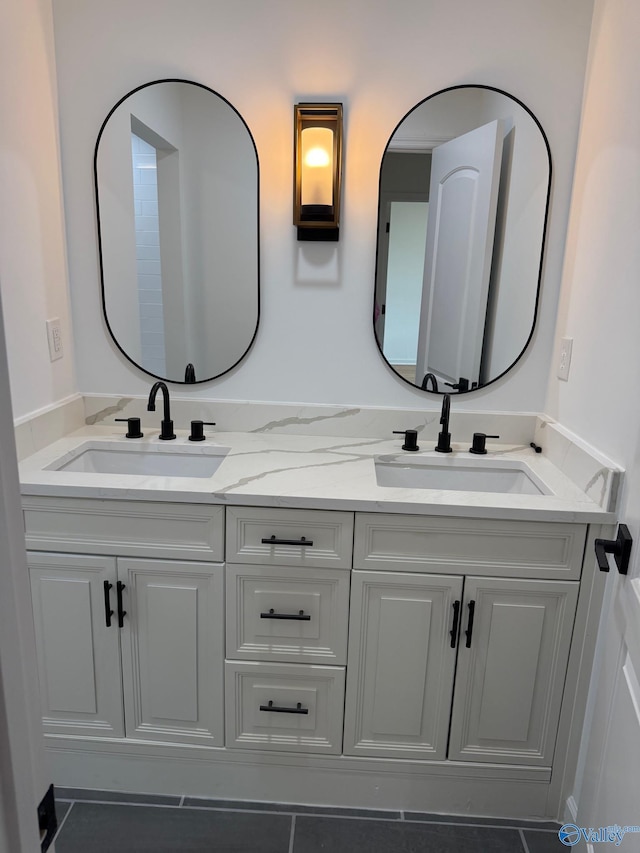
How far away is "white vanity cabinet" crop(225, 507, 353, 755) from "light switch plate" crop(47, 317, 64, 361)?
857 mm

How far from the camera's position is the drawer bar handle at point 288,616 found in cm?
161

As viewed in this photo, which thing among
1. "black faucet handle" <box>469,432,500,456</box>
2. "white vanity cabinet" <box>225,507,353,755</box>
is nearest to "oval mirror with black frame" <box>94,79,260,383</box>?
"white vanity cabinet" <box>225,507,353,755</box>

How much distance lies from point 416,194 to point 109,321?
1109 millimetres

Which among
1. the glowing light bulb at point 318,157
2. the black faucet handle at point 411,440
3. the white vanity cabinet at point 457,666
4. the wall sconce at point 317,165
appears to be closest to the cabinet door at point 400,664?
the white vanity cabinet at point 457,666

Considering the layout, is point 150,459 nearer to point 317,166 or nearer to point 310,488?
point 310,488

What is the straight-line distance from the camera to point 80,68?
73.3 inches

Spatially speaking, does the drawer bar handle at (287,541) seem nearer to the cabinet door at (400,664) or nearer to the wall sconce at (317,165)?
the cabinet door at (400,664)

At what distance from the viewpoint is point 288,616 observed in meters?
1.61

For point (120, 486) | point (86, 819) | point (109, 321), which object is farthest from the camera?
point (109, 321)

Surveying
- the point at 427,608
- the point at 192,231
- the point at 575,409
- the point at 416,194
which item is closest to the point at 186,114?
the point at 192,231

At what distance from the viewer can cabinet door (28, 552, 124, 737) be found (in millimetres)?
1632

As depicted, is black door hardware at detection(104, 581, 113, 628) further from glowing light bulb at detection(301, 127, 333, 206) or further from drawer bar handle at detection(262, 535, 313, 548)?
glowing light bulb at detection(301, 127, 333, 206)

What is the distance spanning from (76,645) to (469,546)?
114 cm

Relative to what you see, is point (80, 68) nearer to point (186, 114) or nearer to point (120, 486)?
point (186, 114)
